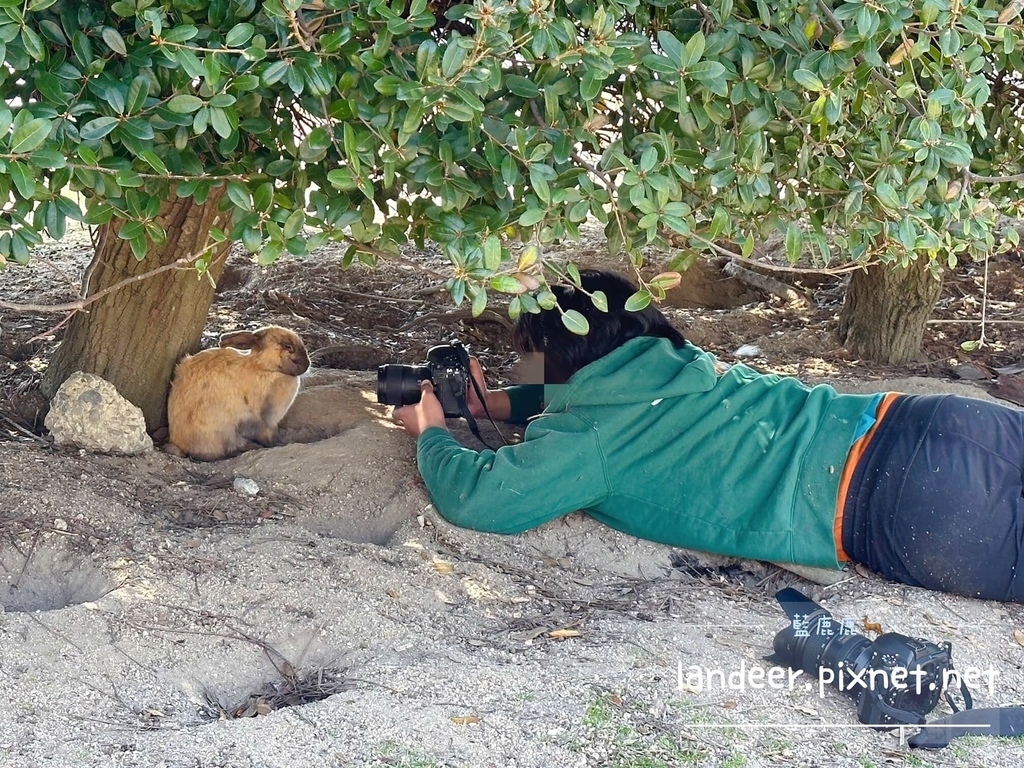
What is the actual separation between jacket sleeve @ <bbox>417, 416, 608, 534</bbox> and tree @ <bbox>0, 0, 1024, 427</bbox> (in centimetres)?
104

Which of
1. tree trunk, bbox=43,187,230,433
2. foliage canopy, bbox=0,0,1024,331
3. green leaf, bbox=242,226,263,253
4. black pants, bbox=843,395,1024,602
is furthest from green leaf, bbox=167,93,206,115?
black pants, bbox=843,395,1024,602

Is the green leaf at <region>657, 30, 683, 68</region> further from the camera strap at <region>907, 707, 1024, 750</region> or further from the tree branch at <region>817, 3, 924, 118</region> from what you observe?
the camera strap at <region>907, 707, 1024, 750</region>

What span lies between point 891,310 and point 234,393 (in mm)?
3804

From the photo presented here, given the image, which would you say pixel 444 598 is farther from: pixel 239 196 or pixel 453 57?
pixel 453 57

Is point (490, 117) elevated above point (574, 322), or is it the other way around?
point (490, 117)

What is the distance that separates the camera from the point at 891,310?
21.3 feet

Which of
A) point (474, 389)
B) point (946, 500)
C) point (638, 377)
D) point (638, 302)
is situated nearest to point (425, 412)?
point (474, 389)

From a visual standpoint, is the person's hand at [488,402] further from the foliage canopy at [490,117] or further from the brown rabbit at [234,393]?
the foliage canopy at [490,117]

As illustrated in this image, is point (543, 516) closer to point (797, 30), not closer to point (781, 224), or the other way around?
point (781, 224)

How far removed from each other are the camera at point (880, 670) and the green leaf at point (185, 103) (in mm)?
2140

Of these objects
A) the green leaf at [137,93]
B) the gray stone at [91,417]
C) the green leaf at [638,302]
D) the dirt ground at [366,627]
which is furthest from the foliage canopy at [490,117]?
the gray stone at [91,417]

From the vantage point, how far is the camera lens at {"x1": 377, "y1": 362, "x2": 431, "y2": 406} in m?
4.59

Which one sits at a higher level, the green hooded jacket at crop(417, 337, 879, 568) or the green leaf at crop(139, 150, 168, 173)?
the green leaf at crop(139, 150, 168, 173)

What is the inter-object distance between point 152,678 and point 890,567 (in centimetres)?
245
